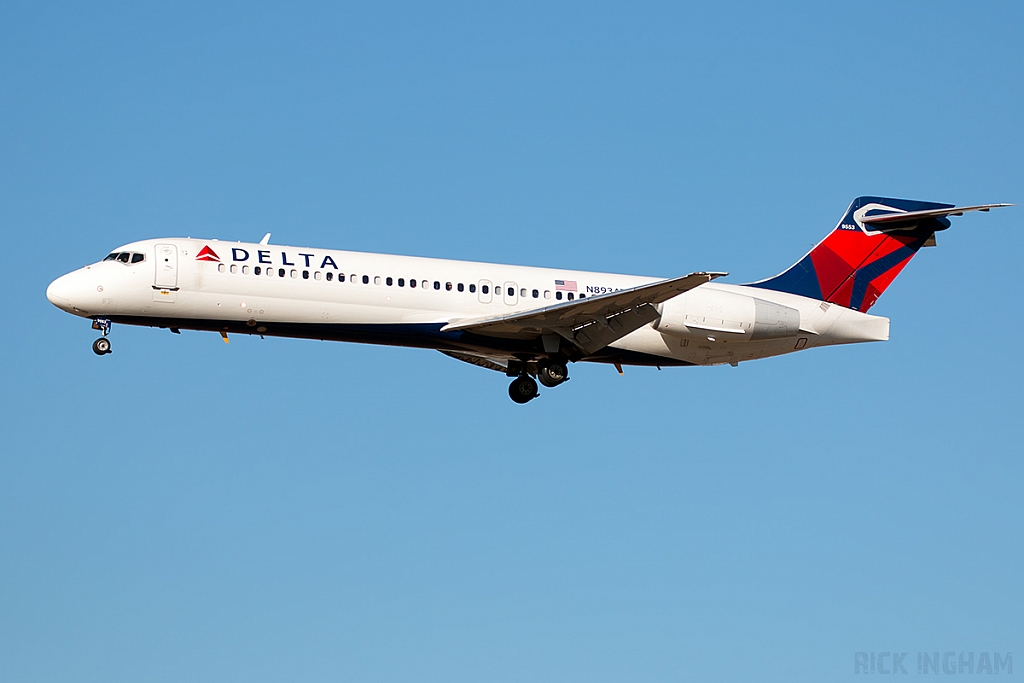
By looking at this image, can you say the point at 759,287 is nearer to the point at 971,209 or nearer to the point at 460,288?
the point at 971,209

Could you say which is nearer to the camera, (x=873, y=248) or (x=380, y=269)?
(x=380, y=269)

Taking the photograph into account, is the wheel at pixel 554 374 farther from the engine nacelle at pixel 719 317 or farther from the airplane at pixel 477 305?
the engine nacelle at pixel 719 317

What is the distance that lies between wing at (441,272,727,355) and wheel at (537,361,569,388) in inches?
25.7

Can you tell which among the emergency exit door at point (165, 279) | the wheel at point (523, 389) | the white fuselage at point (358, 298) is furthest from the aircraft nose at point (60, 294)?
the wheel at point (523, 389)

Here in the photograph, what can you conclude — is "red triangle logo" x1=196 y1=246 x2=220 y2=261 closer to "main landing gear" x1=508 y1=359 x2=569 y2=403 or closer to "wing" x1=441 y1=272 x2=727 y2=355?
"wing" x1=441 y1=272 x2=727 y2=355

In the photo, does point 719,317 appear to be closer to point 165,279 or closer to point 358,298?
point 358,298

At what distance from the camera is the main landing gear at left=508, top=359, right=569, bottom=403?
30453 millimetres

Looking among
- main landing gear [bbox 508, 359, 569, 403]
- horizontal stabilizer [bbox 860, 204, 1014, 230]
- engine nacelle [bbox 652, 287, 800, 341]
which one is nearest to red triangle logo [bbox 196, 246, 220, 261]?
main landing gear [bbox 508, 359, 569, 403]

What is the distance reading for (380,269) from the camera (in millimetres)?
28938

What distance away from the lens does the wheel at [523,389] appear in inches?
1235

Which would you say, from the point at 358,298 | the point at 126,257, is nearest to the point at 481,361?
the point at 358,298

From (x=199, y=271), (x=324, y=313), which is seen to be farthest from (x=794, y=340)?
(x=199, y=271)

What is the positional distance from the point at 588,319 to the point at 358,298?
5.09 meters

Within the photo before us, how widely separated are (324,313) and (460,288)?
10.3 ft
